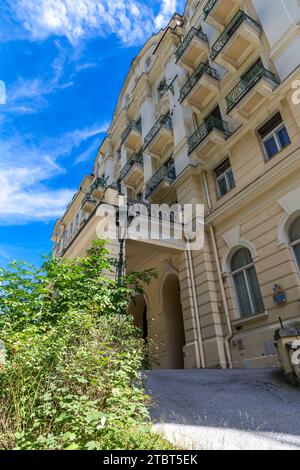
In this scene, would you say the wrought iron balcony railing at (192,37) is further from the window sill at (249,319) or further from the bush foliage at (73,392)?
the bush foliage at (73,392)

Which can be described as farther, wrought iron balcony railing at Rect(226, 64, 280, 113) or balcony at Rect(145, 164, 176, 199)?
balcony at Rect(145, 164, 176, 199)

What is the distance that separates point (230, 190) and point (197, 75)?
22.8 feet

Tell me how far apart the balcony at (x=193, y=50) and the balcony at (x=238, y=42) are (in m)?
1.74

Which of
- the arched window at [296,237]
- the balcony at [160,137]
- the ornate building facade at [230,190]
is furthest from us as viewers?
the balcony at [160,137]

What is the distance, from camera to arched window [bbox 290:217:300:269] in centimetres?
933

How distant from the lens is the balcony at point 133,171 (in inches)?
745

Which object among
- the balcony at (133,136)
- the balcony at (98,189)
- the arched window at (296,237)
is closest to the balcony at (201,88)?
the balcony at (133,136)

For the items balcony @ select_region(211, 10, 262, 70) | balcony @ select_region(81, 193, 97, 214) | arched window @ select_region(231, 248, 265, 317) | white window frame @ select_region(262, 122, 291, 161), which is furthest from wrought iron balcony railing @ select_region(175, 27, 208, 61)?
balcony @ select_region(81, 193, 97, 214)

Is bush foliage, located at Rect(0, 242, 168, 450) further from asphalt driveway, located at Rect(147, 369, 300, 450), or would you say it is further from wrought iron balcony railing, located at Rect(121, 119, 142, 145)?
wrought iron balcony railing, located at Rect(121, 119, 142, 145)

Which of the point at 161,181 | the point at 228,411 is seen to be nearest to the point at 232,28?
the point at 161,181

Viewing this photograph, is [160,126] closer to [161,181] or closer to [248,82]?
[161,181]

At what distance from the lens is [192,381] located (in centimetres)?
705

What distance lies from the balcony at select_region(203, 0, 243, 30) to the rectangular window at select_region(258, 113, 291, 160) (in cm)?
678

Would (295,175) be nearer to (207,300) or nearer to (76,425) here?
(207,300)
